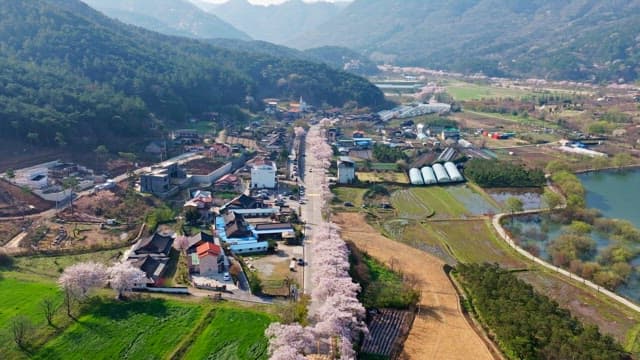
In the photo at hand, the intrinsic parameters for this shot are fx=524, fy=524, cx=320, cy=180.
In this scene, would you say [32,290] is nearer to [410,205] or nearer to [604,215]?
[410,205]

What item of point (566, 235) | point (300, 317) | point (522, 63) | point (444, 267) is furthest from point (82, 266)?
point (522, 63)

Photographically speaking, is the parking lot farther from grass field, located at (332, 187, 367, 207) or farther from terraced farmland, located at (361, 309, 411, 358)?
grass field, located at (332, 187, 367, 207)

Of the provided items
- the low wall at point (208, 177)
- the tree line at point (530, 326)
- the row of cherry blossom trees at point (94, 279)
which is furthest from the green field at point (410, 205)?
the row of cherry blossom trees at point (94, 279)

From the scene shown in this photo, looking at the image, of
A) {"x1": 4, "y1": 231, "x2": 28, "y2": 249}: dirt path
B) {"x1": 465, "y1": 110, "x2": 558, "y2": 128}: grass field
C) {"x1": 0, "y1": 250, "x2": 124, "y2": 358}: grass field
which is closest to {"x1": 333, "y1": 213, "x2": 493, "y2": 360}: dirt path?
{"x1": 0, "y1": 250, "x2": 124, "y2": 358}: grass field

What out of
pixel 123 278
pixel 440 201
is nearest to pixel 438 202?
pixel 440 201

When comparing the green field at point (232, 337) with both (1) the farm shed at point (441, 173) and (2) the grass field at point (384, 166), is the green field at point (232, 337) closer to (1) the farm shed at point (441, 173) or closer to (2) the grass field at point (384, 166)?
(1) the farm shed at point (441, 173)
